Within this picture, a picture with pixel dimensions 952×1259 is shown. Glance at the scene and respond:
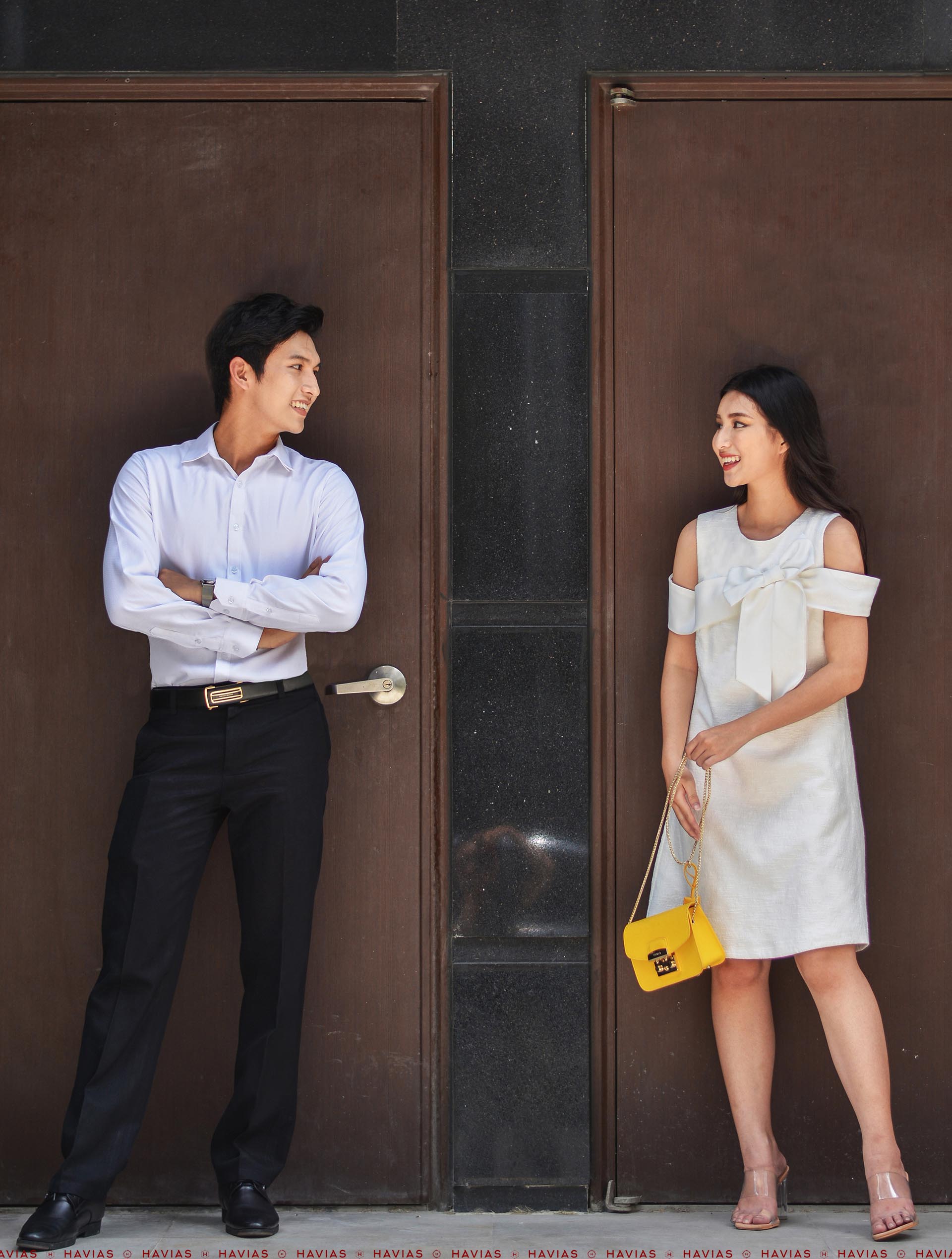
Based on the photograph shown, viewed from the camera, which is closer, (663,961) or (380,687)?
(663,961)

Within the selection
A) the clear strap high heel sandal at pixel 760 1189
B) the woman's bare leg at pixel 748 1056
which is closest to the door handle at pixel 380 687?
the woman's bare leg at pixel 748 1056

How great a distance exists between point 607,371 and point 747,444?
0.50 metres

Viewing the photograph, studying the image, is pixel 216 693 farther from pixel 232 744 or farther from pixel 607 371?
pixel 607 371

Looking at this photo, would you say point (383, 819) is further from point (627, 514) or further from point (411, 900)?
point (627, 514)

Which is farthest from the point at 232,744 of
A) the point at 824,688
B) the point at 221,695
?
the point at 824,688

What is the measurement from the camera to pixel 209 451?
3.30 meters

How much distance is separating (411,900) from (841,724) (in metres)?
1.29

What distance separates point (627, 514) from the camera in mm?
3568

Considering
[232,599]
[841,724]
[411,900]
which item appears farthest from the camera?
[411,900]

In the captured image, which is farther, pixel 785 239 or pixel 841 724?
pixel 785 239

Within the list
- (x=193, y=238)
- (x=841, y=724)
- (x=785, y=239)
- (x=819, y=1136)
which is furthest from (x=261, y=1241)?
(x=785, y=239)

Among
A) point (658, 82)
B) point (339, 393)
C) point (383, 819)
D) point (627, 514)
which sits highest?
point (658, 82)

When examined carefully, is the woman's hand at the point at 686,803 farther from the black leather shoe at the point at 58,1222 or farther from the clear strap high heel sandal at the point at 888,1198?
the black leather shoe at the point at 58,1222

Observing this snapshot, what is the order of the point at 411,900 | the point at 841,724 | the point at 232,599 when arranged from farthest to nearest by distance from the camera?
the point at 411,900, the point at 841,724, the point at 232,599
